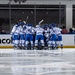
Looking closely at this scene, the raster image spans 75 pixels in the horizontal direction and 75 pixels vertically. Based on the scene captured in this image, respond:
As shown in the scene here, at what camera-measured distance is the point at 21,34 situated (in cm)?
2439

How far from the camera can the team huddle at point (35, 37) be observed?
2392cm

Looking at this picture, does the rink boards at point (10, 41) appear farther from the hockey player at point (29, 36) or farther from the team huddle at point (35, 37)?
the hockey player at point (29, 36)

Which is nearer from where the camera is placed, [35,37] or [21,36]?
[35,37]

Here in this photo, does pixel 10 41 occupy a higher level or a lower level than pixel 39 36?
lower

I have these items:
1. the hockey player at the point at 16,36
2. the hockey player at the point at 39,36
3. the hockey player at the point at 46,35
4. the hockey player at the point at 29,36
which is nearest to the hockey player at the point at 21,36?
the hockey player at the point at 16,36

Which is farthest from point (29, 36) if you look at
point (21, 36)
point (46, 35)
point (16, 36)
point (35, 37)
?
point (46, 35)

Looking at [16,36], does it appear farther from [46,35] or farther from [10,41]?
[46,35]

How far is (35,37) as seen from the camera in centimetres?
2409

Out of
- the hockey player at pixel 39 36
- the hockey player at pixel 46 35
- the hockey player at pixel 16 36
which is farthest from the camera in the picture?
the hockey player at pixel 16 36

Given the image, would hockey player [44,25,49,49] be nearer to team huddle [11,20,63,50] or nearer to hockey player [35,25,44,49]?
team huddle [11,20,63,50]

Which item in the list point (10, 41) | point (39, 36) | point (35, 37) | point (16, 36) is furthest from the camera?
point (10, 41)

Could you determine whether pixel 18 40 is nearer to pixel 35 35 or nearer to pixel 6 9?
pixel 35 35

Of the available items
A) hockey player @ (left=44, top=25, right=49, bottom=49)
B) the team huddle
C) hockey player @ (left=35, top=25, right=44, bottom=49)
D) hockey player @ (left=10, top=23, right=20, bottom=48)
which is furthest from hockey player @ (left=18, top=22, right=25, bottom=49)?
hockey player @ (left=44, top=25, right=49, bottom=49)

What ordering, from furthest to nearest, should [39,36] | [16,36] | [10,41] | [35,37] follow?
1. [10,41]
2. [16,36]
3. [35,37]
4. [39,36]
